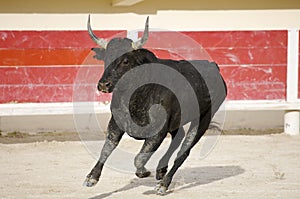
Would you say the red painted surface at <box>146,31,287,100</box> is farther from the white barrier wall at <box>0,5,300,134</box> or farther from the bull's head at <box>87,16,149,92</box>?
the bull's head at <box>87,16,149,92</box>

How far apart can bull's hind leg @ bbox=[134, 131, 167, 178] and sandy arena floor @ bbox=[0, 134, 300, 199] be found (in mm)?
230

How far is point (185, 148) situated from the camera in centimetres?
522

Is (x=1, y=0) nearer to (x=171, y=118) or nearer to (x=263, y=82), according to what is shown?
(x=263, y=82)

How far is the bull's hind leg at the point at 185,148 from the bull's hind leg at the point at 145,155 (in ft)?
0.80

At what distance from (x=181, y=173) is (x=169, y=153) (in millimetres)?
582

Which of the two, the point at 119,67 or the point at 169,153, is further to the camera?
the point at 169,153

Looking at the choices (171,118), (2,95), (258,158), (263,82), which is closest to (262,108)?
(263,82)

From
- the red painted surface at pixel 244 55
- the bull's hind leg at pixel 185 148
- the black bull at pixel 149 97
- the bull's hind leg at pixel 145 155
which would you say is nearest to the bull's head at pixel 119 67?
the black bull at pixel 149 97

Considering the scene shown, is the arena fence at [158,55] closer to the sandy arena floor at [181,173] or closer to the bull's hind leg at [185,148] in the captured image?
the sandy arena floor at [181,173]

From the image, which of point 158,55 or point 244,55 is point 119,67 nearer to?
point 158,55

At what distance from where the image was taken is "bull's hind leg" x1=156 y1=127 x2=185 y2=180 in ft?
17.3

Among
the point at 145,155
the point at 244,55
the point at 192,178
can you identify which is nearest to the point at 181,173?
the point at 192,178

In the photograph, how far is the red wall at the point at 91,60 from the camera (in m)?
7.82

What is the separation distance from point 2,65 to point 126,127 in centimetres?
340
